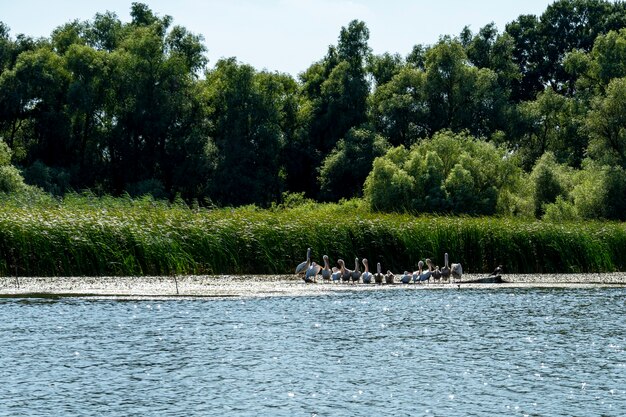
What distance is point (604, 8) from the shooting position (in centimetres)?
11144

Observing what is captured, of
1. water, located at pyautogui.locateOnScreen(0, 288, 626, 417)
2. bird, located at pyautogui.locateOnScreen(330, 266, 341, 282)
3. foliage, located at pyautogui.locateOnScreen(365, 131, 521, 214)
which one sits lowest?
water, located at pyautogui.locateOnScreen(0, 288, 626, 417)

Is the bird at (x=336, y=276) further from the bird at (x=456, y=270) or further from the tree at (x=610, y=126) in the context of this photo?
the tree at (x=610, y=126)

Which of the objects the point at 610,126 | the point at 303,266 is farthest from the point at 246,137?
the point at 303,266

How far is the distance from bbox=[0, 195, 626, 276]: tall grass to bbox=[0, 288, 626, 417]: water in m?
6.79

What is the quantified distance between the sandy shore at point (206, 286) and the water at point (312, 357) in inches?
59.5

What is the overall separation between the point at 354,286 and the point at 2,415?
22127mm

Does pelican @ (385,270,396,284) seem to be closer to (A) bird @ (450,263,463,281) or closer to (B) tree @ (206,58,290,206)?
(A) bird @ (450,263,463,281)

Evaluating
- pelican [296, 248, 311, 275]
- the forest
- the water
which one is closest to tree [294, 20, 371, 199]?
the forest

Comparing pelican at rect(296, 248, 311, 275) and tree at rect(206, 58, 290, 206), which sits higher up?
tree at rect(206, 58, 290, 206)

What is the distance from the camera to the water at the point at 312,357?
63.1 ft

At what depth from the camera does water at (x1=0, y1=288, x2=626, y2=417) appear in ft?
63.1

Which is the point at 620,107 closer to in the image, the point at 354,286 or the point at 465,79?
the point at 465,79

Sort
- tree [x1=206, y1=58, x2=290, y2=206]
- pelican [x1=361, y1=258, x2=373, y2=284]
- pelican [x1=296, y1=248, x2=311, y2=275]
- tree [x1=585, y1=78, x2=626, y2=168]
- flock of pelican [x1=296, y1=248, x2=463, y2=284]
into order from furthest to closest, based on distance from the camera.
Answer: tree [x1=206, y1=58, x2=290, y2=206] → tree [x1=585, y1=78, x2=626, y2=168] → pelican [x1=296, y1=248, x2=311, y2=275] → pelican [x1=361, y1=258, x2=373, y2=284] → flock of pelican [x1=296, y1=248, x2=463, y2=284]

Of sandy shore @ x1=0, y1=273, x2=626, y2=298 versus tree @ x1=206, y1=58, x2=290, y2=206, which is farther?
tree @ x1=206, y1=58, x2=290, y2=206
